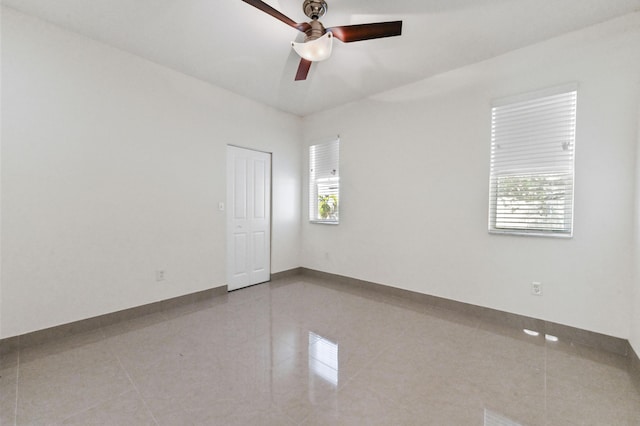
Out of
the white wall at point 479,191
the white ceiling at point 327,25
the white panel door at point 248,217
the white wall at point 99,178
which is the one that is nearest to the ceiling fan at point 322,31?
the white ceiling at point 327,25

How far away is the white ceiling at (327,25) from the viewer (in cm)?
226

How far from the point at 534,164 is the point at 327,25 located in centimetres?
251

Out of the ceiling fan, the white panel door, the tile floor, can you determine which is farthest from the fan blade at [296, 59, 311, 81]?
the tile floor

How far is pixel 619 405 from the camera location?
68.8 inches

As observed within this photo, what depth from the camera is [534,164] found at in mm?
2768

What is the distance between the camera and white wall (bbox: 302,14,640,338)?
95.0 inches

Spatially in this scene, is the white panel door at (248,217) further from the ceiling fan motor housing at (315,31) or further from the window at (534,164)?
the window at (534,164)

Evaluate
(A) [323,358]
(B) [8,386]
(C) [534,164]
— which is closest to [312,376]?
(A) [323,358]

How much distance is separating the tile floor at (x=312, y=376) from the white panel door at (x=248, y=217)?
1217mm

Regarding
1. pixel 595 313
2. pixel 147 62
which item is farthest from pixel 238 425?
pixel 147 62

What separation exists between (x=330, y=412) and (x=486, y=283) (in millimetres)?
2374

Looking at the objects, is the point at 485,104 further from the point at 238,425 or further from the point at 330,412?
the point at 238,425

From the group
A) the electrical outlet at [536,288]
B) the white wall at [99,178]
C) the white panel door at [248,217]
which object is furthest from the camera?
the white panel door at [248,217]

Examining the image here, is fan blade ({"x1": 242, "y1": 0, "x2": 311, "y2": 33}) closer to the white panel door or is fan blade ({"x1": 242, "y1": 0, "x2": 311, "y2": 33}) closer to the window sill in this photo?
the white panel door
